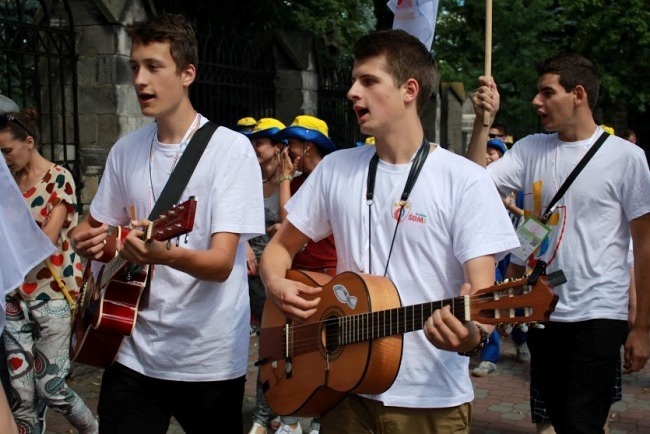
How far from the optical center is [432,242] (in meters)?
3.21

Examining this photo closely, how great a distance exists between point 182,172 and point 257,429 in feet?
9.22

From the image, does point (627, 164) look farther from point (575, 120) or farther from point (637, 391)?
point (637, 391)

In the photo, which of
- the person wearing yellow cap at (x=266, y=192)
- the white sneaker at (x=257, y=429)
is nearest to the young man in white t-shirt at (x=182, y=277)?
the white sneaker at (x=257, y=429)

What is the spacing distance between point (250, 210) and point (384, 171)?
621mm

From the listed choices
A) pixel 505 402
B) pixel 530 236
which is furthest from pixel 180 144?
pixel 505 402

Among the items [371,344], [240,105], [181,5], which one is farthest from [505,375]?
[181,5]

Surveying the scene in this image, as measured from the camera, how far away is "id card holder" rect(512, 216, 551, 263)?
4.38 meters

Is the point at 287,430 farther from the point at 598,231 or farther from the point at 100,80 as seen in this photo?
the point at 100,80

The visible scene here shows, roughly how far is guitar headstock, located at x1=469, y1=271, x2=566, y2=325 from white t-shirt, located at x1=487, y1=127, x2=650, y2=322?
1833 mm

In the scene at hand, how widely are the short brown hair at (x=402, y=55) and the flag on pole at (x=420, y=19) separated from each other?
6.07 ft

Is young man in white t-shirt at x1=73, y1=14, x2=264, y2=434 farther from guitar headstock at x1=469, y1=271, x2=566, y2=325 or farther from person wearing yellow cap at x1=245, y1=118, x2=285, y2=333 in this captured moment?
person wearing yellow cap at x1=245, y1=118, x2=285, y2=333

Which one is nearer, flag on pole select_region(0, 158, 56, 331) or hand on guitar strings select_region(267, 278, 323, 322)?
flag on pole select_region(0, 158, 56, 331)

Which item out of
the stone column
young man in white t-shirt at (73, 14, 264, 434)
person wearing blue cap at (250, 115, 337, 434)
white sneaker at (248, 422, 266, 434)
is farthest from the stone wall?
young man in white t-shirt at (73, 14, 264, 434)

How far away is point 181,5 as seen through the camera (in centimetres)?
1376
